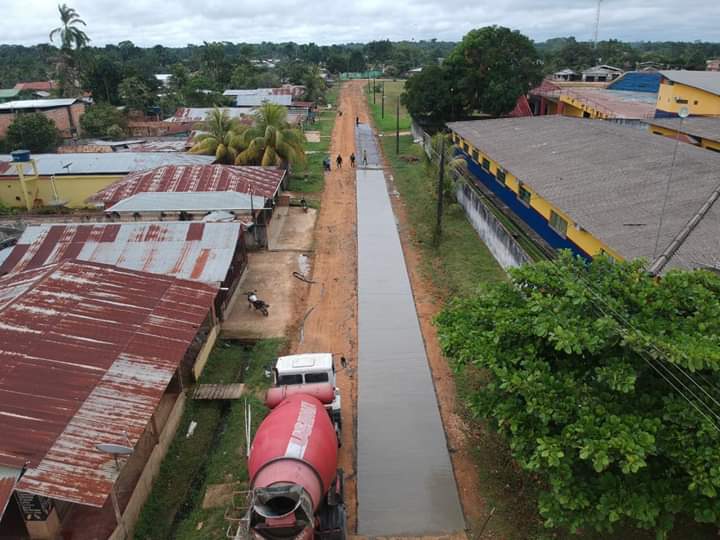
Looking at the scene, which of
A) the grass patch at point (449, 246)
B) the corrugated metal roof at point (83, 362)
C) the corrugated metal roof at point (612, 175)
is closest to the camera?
the corrugated metal roof at point (83, 362)

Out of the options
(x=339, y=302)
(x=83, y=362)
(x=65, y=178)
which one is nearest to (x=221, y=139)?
(x=65, y=178)

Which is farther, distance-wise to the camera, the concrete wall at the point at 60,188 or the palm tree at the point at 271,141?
the palm tree at the point at 271,141

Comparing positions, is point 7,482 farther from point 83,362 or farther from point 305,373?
point 305,373

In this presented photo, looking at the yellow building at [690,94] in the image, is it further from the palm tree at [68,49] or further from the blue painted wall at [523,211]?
the palm tree at [68,49]

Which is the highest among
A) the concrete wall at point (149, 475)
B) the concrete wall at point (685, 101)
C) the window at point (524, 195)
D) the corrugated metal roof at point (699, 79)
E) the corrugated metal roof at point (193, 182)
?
the corrugated metal roof at point (699, 79)

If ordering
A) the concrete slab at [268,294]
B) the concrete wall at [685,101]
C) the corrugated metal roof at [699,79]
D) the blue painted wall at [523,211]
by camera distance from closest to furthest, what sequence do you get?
the concrete slab at [268,294], the blue painted wall at [523,211], the corrugated metal roof at [699,79], the concrete wall at [685,101]

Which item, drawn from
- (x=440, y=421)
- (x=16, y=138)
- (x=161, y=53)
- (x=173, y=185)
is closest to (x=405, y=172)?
(x=173, y=185)

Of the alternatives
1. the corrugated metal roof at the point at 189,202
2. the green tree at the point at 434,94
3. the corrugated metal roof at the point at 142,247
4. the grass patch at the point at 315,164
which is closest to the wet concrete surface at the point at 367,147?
the grass patch at the point at 315,164
